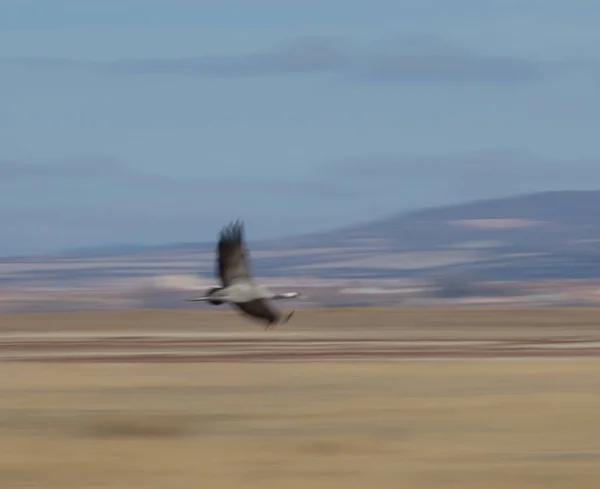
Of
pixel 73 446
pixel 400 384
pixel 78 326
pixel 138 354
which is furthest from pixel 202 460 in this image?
pixel 78 326

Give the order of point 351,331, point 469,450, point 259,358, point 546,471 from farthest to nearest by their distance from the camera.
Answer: point 351,331, point 259,358, point 469,450, point 546,471

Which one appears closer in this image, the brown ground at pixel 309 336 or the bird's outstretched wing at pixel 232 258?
the bird's outstretched wing at pixel 232 258

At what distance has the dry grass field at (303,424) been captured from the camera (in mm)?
19859

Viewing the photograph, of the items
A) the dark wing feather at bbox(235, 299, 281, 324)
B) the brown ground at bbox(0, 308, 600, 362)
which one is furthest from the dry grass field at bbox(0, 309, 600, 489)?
the brown ground at bbox(0, 308, 600, 362)

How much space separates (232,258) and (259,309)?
869 mm

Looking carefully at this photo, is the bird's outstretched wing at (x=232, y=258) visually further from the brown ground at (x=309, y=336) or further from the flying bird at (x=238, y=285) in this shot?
the brown ground at (x=309, y=336)

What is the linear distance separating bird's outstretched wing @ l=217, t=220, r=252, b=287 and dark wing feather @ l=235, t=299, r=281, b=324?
0.41 metres

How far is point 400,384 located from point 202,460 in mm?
12789

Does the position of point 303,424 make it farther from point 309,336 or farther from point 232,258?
point 309,336

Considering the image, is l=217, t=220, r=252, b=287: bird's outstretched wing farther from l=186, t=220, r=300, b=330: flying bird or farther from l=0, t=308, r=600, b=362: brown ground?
l=0, t=308, r=600, b=362: brown ground

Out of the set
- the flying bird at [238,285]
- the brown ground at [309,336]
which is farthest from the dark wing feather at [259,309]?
the brown ground at [309,336]

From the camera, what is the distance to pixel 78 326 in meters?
76.0

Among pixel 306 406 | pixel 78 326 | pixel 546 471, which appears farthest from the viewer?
pixel 78 326

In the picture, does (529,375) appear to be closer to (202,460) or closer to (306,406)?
→ (306,406)
